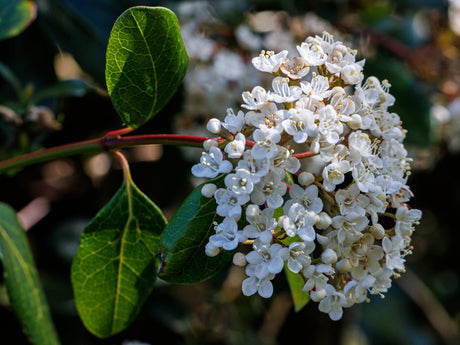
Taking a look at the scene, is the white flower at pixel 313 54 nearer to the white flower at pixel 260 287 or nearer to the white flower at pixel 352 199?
the white flower at pixel 352 199

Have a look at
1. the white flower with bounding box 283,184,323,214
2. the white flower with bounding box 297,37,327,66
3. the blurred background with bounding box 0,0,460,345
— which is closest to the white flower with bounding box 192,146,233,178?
the white flower with bounding box 283,184,323,214

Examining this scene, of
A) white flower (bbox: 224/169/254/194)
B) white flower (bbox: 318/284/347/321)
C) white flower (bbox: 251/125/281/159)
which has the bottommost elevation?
white flower (bbox: 318/284/347/321)

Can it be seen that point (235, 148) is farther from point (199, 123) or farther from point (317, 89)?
point (199, 123)

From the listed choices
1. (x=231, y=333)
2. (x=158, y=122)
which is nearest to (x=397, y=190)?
(x=158, y=122)

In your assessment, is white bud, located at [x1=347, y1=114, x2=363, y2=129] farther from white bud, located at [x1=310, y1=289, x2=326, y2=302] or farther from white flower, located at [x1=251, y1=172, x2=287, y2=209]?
white bud, located at [x1=310, y1=289, x2=326, y2=302]

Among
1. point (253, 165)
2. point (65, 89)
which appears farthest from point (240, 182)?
point (65, 89)

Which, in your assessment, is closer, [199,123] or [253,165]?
[253,165]

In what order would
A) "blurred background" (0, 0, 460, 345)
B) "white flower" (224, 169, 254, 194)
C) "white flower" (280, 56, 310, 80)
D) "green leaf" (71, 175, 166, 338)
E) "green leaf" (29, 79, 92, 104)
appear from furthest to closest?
"blurred background" (0, 0, 460, 345) → "green leaf" (29, 79, 92, 104) → "green leaf" (71, 175, 166, 338) → "white flower" (280, 56, 310, 80) → "white flower" (224, 169, 254, 194)
